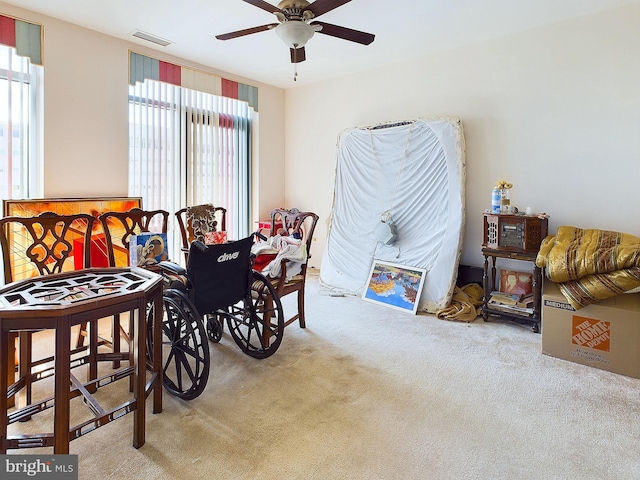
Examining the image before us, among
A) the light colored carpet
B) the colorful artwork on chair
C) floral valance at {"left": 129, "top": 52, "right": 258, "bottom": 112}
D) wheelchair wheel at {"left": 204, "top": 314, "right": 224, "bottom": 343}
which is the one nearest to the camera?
the light colored carpet

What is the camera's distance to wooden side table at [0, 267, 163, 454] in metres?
1.43

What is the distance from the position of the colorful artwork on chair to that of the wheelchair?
1334 mm

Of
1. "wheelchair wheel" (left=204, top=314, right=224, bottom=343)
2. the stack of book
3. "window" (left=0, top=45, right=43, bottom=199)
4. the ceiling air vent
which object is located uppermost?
the ceiling air vent

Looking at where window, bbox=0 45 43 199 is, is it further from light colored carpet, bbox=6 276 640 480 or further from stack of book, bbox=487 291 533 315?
stack of book, bbox=487 291 533 315

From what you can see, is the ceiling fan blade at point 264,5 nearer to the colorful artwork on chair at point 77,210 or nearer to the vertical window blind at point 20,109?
the vertical window blind at point 20,109

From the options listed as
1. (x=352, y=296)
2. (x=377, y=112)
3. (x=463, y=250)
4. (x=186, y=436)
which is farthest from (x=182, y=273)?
(x=377, y=112)

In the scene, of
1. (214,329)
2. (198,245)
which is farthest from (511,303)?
(198,245)

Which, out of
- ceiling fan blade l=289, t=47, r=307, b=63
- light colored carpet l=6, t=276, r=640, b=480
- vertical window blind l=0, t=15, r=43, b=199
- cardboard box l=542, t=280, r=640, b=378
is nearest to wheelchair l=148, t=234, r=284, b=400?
light colored carpet l=6, t=276, r=640, b=480

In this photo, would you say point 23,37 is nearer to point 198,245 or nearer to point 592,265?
point 198,245

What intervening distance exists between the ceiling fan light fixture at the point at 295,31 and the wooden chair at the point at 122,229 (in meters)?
1.65

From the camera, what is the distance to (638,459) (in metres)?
1.70

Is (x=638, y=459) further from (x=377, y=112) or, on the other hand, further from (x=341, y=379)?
(x=377, y=112)

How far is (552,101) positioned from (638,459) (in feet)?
9.67

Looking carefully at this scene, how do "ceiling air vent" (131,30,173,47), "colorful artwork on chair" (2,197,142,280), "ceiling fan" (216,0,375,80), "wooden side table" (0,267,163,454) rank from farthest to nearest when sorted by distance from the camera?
"ceiling air vent" (131,30,173,47), "colorful artwork on chair" (2,197,142,280), "ceiling fan" (216,0,375,80), "wooden side table" (0,267,163,454)
